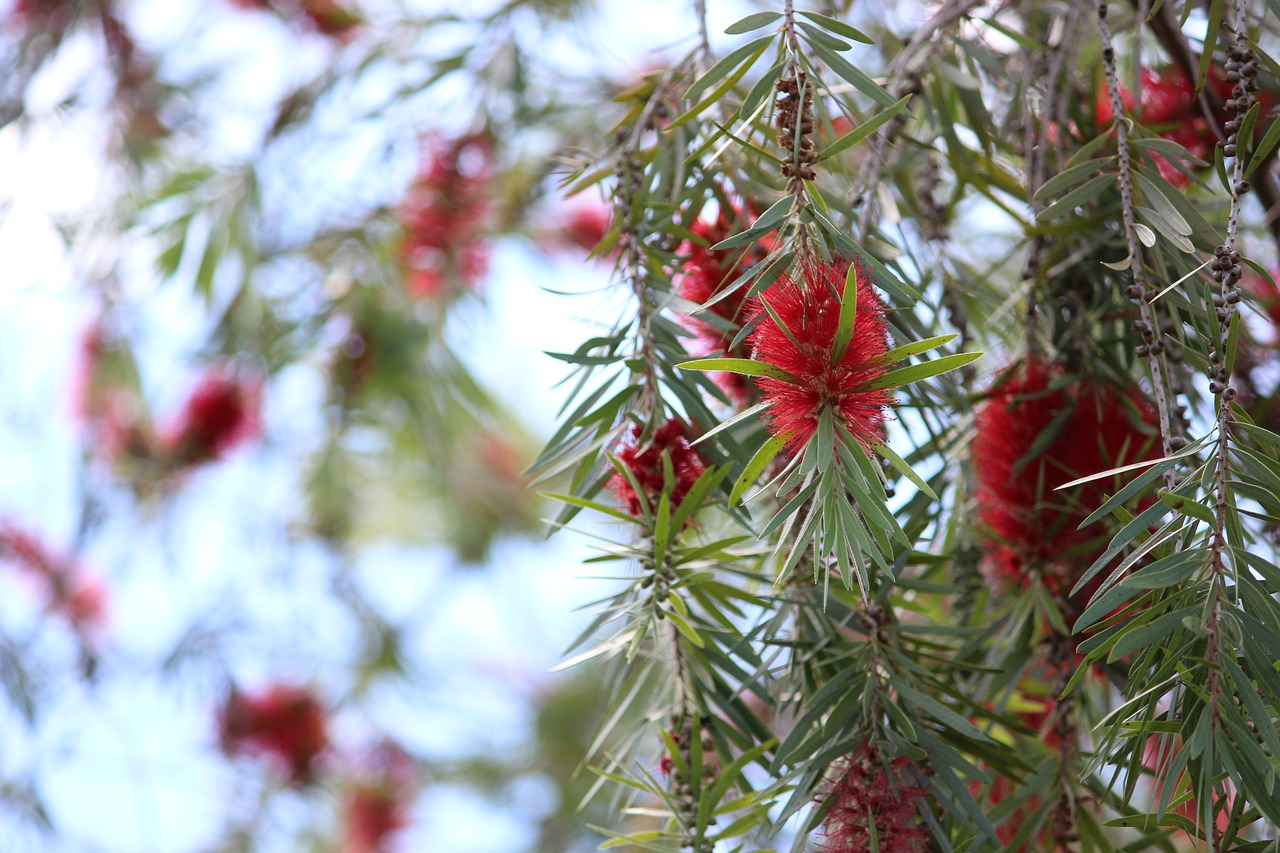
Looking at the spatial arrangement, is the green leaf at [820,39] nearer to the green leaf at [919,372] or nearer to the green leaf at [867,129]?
the green leaf at [867,129]

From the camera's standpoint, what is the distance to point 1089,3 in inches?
25.1

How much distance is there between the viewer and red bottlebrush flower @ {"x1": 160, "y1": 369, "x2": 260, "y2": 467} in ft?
4.99

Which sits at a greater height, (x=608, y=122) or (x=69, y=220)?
(x=608, y=122)

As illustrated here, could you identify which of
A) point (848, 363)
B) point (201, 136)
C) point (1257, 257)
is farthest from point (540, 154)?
point (848, 363)

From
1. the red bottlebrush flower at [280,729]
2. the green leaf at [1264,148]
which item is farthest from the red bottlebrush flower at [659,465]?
the red bottlebrush flower at [280,729]

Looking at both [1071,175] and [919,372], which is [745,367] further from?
[1071,175]

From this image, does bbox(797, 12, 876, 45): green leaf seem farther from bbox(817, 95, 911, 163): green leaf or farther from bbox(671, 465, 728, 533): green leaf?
bbox(671, 465, 728, 533): green leaf

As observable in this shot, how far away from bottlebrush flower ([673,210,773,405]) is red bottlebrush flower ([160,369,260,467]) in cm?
114

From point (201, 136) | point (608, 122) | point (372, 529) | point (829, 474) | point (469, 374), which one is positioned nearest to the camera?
point (829, 474)

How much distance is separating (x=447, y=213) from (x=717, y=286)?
2.89 ft

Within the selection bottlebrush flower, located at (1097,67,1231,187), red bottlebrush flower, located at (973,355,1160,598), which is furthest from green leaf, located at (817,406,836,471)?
bottlebrush flower, located at (1097,67,1231,187)

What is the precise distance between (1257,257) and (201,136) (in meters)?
1.41

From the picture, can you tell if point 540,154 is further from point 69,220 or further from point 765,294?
point 765,294

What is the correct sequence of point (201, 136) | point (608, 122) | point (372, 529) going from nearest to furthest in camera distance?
point (608, 122) < point (201, 136) < point (372, 529)
